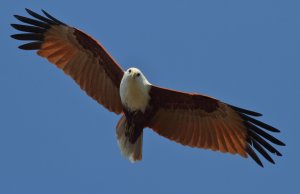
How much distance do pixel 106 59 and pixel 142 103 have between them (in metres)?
1.13

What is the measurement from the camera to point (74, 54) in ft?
46.1

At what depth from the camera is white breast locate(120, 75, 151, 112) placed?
42.9 feet

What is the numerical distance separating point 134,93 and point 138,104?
0.23 m

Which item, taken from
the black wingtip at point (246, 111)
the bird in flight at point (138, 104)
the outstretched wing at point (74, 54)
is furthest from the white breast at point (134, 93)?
the black wingtip at point (246, 111)

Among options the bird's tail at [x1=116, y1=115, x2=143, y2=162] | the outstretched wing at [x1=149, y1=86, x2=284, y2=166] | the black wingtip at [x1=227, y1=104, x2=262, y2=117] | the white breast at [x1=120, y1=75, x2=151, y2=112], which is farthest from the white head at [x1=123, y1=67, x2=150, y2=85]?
the black wingtip at [x1=227, y1=104, x2=262, y2=117]

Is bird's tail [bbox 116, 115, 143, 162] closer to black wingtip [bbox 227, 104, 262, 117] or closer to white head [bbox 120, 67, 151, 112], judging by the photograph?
white head [bbox 120, 67, 151, 112]

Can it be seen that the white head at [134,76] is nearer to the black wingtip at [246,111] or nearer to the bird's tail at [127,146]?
the bird's tail at [127,146]

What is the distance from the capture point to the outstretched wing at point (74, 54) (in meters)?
13.9

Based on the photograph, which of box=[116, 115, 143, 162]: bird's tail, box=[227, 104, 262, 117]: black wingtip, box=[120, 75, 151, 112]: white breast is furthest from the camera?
box=[116, 115, 143, 162]: bird's tail

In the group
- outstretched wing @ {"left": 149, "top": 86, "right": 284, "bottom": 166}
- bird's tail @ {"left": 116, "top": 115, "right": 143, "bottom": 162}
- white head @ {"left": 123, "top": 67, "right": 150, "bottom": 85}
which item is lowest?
bird's tail @ {"left": 116, "top": 115, "right": 143, "bottom": 162}

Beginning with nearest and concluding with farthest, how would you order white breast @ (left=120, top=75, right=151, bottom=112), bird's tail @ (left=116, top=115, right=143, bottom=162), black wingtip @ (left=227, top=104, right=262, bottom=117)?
white breast @ (left=120, top=75, right=151, bottom=112)
black wingtip @ (left=227, top=104, right=262, bottom=117)
bird's tail @ (left=116, top=115, right=143, bottom=162)

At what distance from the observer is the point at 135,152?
1362 centimetres

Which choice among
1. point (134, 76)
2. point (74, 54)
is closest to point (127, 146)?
point (134, 76)

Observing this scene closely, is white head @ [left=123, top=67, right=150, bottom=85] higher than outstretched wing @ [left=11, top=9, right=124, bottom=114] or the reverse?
the reverse
